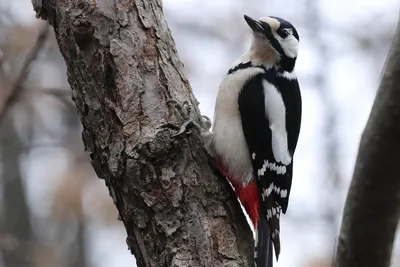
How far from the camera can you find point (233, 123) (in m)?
3.58

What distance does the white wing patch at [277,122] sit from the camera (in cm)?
353

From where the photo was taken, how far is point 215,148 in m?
3.26

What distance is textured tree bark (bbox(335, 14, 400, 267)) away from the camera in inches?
64.7

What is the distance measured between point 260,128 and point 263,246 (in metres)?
0.73

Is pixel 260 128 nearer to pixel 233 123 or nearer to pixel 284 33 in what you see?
pixel 233 123

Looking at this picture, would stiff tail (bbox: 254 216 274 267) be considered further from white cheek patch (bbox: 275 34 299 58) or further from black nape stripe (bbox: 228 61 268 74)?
white cheek patch (bbox: 275 34 299 58)

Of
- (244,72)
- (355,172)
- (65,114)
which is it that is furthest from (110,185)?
(65,114)

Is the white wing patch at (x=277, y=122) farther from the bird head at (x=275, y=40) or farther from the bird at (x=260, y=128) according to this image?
the bird head at (x=275, y=40)

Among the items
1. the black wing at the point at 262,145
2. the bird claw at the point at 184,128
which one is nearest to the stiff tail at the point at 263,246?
the black wing at the point at 262,145

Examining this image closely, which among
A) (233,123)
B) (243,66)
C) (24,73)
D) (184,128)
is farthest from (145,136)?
(243,66)

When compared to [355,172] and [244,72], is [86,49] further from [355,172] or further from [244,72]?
[355,172]

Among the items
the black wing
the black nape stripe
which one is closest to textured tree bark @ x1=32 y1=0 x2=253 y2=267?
the black wing

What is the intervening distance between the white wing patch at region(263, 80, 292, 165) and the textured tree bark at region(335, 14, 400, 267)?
1.76 meters

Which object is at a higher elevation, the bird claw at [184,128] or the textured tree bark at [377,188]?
the bird claw at [184,128]
